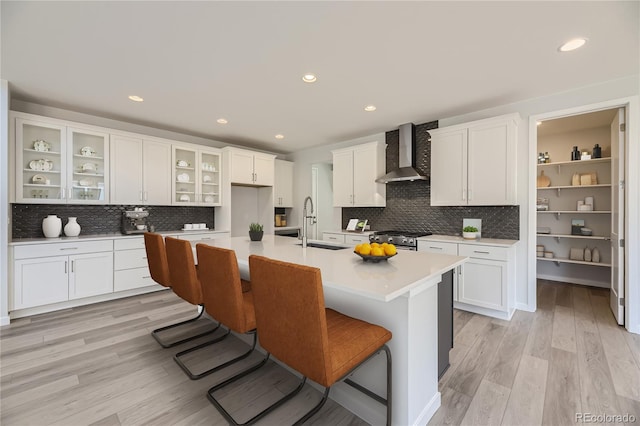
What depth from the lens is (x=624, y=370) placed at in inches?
82.4

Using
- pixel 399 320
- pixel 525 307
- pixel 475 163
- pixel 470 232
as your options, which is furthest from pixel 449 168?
pixel 399 320

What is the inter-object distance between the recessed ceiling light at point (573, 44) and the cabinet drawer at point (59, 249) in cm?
531

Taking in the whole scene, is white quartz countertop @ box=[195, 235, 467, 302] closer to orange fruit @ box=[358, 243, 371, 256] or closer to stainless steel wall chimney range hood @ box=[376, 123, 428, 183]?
orange fruit @ box=[358, 243, 371, 256]

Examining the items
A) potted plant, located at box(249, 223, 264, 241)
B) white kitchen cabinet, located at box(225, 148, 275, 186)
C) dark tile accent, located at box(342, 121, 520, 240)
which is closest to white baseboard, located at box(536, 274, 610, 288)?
dark tile accent, located at box(342, 121, 520, 240)

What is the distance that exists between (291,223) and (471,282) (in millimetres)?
3989

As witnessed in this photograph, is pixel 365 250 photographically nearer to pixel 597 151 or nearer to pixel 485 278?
pixel 485 278

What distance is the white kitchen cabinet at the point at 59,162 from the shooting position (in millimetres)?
3303

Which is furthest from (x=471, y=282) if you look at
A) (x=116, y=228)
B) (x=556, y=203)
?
(x=116, y=228)

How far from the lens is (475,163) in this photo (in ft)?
11.6

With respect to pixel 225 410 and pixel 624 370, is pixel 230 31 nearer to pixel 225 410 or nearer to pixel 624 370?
pixel 225 410

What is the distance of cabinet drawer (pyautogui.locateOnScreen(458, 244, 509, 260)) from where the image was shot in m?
3.08

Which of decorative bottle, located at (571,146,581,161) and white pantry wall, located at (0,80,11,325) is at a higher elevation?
decorative bottle, located at (571,146,581,161)

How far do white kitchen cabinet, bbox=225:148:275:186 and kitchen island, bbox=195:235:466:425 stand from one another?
3655 mm

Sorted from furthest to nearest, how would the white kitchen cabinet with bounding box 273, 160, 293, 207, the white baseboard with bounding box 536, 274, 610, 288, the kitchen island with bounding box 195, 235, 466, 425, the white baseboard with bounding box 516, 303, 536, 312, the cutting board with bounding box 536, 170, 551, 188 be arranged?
1. the white kitchen cabinet with bounding box 273, 160, 293, 207
2. the cutting board with bounding box 536, 170, 551, 188
3. the white baseboard with bounding box 536, 274, 610, 288
4. the white baseboard with bounding box 516, 303, 536, 312
5. the kitchen island with bounding box 195, 235, 466, 425
